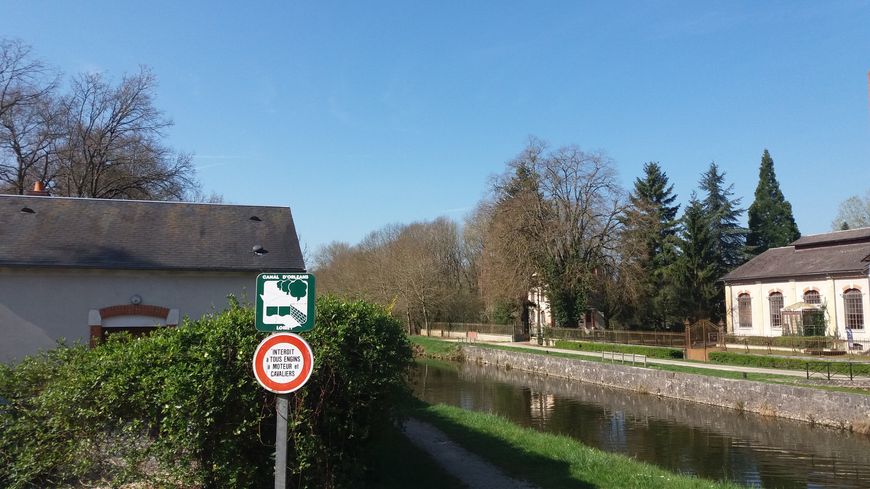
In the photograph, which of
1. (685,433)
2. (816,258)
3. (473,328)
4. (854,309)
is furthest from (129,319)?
(473,328)

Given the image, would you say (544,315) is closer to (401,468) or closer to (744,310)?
(744,310)

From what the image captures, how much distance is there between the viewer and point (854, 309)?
107 ft

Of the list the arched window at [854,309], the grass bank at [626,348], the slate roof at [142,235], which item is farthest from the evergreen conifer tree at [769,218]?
the slate roof at [142,235]

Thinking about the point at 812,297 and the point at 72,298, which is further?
the point at 812,297

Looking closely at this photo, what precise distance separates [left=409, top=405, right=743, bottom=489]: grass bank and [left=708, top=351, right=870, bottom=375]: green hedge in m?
13.9

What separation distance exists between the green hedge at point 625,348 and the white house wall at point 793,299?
30.3ft

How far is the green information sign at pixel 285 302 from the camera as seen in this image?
4812 millimetres

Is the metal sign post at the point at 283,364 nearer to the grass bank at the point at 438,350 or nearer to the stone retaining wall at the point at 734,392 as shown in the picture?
the stone retaining wall at the point at 734,392

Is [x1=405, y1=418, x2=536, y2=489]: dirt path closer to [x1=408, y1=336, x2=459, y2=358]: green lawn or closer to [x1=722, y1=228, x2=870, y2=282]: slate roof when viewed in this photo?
[x1=722, y1=228, x2=870, y2=282]: slate roof

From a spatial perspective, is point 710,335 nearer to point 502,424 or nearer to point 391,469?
point 502,424

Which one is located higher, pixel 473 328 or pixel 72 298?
pixel 72 298

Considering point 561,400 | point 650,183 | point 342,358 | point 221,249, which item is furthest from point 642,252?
point 342,358

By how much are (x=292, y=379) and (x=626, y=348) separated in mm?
32268

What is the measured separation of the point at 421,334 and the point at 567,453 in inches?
2074
